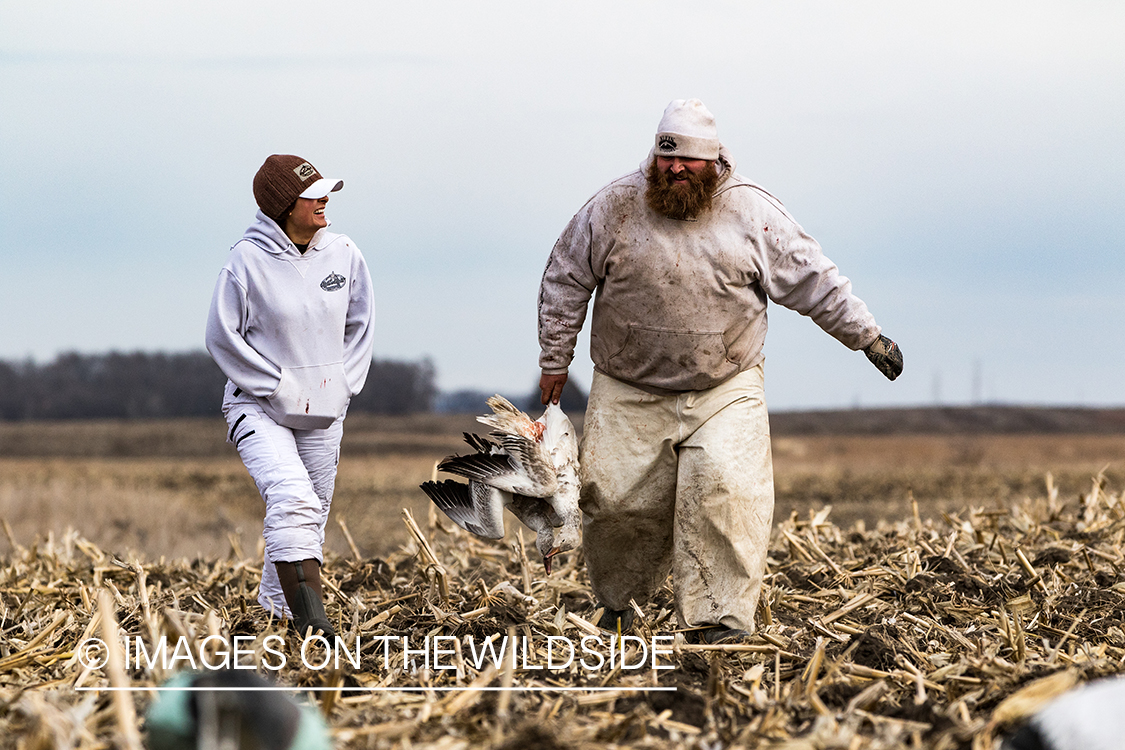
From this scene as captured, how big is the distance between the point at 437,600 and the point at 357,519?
933 centimetres

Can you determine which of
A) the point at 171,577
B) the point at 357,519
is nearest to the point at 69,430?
the point at 357,519

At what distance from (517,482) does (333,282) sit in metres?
1.40

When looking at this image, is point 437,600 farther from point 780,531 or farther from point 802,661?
point 780,531

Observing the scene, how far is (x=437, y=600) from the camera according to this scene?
610 cm

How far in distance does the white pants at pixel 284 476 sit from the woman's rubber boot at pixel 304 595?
48mm

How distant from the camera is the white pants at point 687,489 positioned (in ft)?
18.0

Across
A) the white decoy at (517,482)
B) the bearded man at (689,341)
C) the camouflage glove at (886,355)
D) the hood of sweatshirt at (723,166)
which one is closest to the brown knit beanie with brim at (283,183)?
the bearded man at (689,341)

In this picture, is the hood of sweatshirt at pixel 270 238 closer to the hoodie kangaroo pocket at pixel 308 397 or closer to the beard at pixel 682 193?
the hoodie kangaroo pocket at pixel 308 397

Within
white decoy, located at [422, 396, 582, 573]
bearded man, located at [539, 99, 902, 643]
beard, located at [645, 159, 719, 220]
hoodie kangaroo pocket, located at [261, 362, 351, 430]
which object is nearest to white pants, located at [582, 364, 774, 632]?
bearded man, located at [539, 99, 902, 643]

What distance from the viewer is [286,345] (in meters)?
5.62

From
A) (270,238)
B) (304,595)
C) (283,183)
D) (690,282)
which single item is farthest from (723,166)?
(304,595)

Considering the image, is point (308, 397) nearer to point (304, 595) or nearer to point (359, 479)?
point (304, 595)

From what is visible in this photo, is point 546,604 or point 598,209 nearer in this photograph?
point 598,209

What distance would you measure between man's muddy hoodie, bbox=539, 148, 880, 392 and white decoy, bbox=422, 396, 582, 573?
0.52 meters
